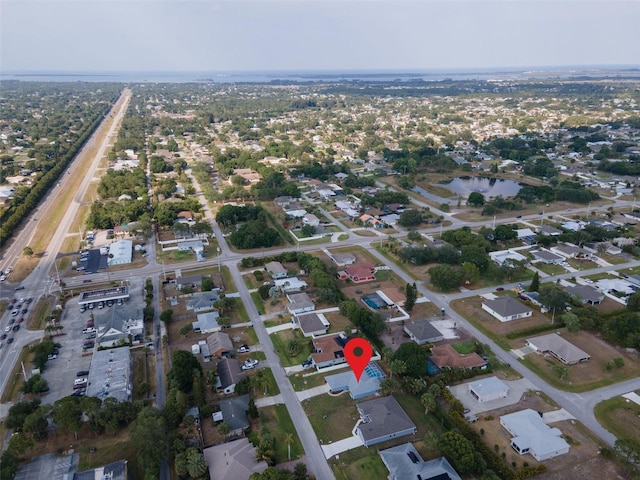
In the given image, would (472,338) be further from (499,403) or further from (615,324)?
(615,324)

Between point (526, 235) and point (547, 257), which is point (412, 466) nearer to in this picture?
point (547, 257)

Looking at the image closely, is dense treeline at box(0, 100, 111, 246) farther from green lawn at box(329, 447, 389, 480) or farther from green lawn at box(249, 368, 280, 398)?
green lawn at box(329, 447, 389, 480)

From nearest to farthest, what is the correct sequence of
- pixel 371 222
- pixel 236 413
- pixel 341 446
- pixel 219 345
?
1. pixel 341 446
2. pixel 236 413
3. pixel 219 345
4. pixel 371 222

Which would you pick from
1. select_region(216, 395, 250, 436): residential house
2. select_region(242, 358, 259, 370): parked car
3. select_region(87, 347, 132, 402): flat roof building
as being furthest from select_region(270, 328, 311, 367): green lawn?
select_region(87, 347, 132, 402): flat roof building

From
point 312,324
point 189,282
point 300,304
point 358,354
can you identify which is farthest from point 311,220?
point 358,354

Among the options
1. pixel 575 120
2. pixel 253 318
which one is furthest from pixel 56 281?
pixel 575 120

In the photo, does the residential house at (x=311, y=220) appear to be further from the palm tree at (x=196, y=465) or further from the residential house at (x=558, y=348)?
the palm tree at (x=196, y=465)

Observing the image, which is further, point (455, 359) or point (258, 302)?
point (258, 302)
